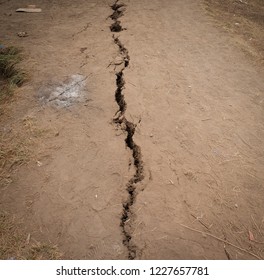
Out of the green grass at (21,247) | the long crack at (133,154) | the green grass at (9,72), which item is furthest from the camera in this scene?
the green grass at (9,72)

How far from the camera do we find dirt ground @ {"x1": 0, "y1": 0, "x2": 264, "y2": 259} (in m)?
1.96

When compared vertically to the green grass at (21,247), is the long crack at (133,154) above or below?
above

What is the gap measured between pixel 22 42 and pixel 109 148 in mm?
2535

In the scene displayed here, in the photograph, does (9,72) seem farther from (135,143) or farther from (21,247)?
(21,247)

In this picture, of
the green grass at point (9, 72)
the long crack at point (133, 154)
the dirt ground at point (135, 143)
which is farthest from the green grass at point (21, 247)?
the green grass at point (9, 72)

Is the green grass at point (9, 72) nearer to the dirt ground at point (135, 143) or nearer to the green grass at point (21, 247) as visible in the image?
the dirt ground at point (135, 143)

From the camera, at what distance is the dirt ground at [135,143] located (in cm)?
196

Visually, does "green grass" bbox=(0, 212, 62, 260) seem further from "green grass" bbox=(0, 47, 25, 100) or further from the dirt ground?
"green grass" bbox=(0, 47, 25, 100)

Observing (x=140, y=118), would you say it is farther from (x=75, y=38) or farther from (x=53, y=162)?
(x=75, y=38)

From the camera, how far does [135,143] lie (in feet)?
8.48

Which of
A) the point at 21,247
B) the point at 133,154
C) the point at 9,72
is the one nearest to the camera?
the point at 21,247

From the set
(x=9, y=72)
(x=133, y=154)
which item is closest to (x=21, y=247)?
(x=133, y=154)

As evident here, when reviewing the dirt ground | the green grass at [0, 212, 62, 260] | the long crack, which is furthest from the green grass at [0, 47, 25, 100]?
the green grass at [0, 212, 62, 260]

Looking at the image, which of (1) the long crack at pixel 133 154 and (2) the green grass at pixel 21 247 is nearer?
(2) the green grass at pixel 21 247
